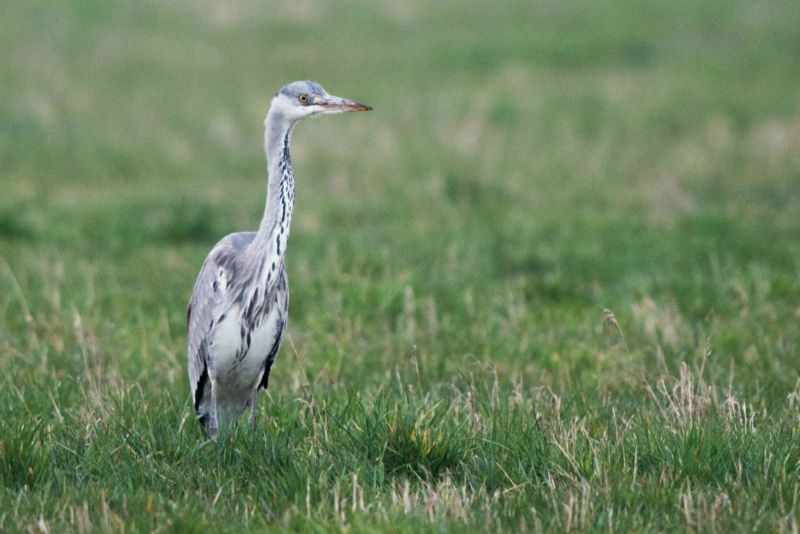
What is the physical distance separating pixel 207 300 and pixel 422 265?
3.85m

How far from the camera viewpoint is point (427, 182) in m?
12.8

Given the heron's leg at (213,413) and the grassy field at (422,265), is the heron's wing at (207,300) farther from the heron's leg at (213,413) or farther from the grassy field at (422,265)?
the grassy field at (422,265)

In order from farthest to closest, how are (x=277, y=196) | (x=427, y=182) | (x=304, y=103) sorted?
1. (x=427, y=182)
2. (x=304, y=103)
3. (x=277, y=196)

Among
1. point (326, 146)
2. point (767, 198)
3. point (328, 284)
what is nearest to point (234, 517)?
point (328, 284)

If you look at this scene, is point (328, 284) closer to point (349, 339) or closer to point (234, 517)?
point (349, 339)

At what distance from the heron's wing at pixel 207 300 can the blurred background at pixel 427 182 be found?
1.57 feet

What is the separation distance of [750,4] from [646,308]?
59.1ft

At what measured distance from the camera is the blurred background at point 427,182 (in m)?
7.37

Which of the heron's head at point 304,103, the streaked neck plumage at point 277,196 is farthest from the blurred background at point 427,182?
the heron's head at point 304,103

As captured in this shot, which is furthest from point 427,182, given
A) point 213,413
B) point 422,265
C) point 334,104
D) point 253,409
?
point 253,409

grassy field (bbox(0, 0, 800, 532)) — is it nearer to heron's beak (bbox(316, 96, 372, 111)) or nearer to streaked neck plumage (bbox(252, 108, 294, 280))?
streaked neck plumage (bbox(252, 108, 294, 280))

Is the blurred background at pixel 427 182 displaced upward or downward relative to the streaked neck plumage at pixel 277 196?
downward

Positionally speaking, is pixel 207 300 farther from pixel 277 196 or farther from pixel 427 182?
pixel 427 182

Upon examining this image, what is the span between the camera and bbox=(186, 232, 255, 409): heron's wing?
18.4ft
